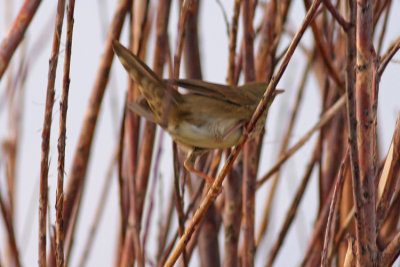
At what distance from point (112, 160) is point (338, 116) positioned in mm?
821

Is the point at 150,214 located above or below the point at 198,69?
below

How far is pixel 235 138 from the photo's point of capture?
157cm

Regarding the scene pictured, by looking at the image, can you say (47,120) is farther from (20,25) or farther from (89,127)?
(89,127)

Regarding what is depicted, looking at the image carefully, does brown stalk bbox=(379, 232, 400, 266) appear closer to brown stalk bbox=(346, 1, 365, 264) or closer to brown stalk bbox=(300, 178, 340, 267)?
brown stalk bbox=(346, 1, 365, 264)

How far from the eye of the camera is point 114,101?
179 cm

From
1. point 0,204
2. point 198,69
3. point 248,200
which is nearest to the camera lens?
point 0,204

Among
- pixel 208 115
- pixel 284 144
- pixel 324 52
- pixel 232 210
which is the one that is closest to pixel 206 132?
pixel 208 115

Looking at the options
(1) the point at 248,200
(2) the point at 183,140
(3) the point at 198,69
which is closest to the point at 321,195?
(1) the point at 248,200

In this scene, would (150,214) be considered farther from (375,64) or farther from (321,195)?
(375,64)

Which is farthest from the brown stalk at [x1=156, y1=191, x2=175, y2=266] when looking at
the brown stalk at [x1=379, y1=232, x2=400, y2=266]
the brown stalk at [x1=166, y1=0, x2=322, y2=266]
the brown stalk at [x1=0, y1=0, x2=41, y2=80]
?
the brown stalk at [x1=379, y1=232, x2=400, y2=266]

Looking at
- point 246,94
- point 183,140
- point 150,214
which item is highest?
point 246,94

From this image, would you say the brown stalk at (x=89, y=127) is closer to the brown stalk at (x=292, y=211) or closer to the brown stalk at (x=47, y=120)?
the brown stalk at (x=47, y=120)

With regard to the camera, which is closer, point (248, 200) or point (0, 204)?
point (0, 204)

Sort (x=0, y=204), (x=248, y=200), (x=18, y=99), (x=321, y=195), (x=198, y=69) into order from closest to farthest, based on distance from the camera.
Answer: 1. (x=0, y=204)
2. (x=248, y=200)
3. (x=321, y=195)
4. (x=18, y=99)
5. (x=198, y=69)
